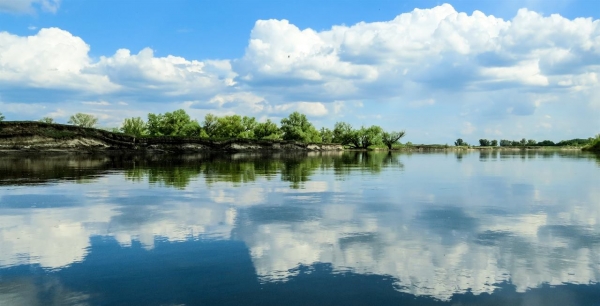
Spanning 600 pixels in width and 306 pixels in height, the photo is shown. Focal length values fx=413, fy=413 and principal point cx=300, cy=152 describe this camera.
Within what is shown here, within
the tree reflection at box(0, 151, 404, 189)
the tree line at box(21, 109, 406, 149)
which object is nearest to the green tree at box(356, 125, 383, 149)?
the tree line at box(21, 109, 406, 149)

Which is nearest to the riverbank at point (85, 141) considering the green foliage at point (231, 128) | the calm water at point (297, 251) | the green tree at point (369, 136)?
the green foliage at point (231, 128)

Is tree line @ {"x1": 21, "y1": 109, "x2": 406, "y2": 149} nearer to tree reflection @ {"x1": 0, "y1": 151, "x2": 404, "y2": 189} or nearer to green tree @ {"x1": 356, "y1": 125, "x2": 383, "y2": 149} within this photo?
green tree @ {"x1": 356, "y1": 125, "x2": 383, "y2": 149}

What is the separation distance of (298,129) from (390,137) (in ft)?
173

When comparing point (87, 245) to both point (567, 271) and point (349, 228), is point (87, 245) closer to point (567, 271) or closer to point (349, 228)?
point (349, 228)

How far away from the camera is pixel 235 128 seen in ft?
492

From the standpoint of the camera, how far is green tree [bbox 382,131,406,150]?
611ft

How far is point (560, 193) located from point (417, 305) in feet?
57.6

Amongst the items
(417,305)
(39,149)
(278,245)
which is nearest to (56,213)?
(278,245)

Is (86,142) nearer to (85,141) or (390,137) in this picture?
(85,141)

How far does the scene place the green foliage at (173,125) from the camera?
142250 mm

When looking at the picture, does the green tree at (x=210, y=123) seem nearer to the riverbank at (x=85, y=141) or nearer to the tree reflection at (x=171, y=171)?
the riverbank at (x=85, y=141)

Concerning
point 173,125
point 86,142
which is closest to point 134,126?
point 173,125

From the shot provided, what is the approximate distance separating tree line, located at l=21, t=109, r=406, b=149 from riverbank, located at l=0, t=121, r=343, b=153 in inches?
510

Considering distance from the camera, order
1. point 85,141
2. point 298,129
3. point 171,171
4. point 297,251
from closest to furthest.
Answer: point 297,251
point 171,171
point 85,141
point 298,129
